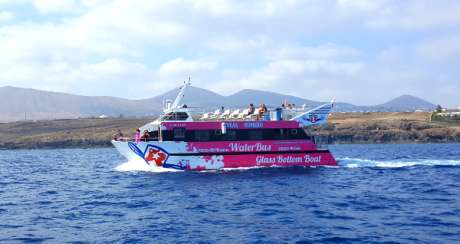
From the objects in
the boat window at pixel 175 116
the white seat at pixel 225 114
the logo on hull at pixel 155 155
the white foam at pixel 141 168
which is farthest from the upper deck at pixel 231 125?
the white foam at pixel 141 168

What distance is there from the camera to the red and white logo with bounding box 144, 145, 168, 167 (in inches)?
1407

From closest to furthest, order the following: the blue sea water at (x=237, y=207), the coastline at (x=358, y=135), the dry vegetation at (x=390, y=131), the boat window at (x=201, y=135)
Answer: the blue sea water at (x=237, y=207), the boat window at (x=201, y=135), the dry vegetation at (x=390, y=131), the coastline at (x=358, y=135)

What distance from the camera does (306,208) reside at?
2189 cm

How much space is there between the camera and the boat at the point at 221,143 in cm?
3584

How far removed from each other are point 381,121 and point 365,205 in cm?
8153

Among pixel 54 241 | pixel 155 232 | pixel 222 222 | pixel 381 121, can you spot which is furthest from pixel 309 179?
pixel 381 121

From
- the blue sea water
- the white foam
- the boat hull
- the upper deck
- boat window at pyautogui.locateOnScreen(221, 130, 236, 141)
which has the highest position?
the upper deck

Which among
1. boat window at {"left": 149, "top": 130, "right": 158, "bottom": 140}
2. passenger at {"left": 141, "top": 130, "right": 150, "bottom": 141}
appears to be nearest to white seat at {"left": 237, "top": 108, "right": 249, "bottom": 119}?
boat window at {"left": 149, "top": 130, "right": 158, "bottom": 140}

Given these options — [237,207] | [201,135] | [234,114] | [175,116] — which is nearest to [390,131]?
[234,114]

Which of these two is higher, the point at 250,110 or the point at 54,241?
the point at 250,110

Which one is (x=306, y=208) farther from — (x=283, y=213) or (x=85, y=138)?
(x=85, y=138)

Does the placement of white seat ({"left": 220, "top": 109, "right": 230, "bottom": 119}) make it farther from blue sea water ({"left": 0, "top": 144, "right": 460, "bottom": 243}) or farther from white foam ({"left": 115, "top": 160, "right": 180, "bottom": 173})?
white foam ({"left": 115, "top": 160, "right": 180, "bottom": 173})

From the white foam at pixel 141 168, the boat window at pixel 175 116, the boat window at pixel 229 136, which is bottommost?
the white foam at pixel 141 168

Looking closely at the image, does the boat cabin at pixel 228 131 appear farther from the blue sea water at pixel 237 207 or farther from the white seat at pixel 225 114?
the blue sea water at pixel 237 207
